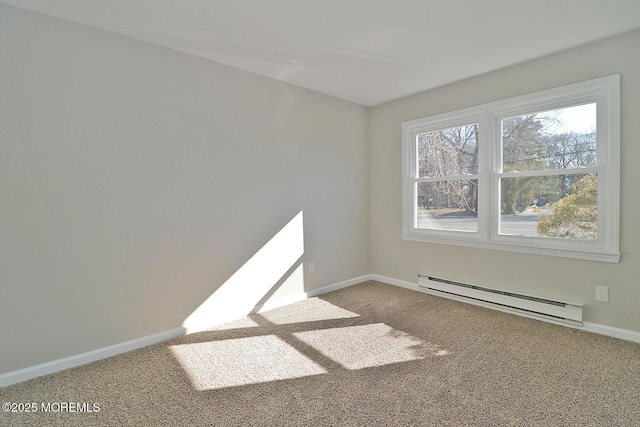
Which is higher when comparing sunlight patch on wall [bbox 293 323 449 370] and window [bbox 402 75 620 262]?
window [bbox 402 75 620 262]

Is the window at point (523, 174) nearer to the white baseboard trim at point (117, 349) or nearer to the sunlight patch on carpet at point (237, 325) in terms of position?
the white baseboard trim at point (117, 349)

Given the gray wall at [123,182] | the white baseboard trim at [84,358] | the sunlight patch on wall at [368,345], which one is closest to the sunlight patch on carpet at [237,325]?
the gray wall at [123,182]

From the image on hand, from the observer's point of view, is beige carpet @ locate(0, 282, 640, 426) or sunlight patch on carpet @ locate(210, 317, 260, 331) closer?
beige carpet @ locate(0, 282, 640, 426)

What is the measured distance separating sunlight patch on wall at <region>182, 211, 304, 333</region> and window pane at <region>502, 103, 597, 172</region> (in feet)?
7.51

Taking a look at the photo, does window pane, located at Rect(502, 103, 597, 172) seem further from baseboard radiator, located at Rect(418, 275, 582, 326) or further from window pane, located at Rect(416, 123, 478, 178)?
baseboard radiator, located at Rect(418, 275, 582, 326)

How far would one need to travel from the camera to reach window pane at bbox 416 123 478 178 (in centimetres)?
347

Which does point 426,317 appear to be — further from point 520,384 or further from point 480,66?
point 480,66

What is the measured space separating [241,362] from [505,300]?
2.54m

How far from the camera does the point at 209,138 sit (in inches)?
113

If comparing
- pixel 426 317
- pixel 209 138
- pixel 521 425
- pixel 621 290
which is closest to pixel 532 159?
→ pixel 621 290

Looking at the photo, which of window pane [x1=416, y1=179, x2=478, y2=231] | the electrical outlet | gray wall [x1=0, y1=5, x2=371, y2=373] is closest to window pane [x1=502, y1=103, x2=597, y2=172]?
window pane [x1=416, y1=179, x2=478, y2=231]

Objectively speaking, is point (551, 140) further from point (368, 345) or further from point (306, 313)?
point (306, 313)

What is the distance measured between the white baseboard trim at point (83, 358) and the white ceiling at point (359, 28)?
7.73 feet

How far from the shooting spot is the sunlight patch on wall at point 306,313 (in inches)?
121
